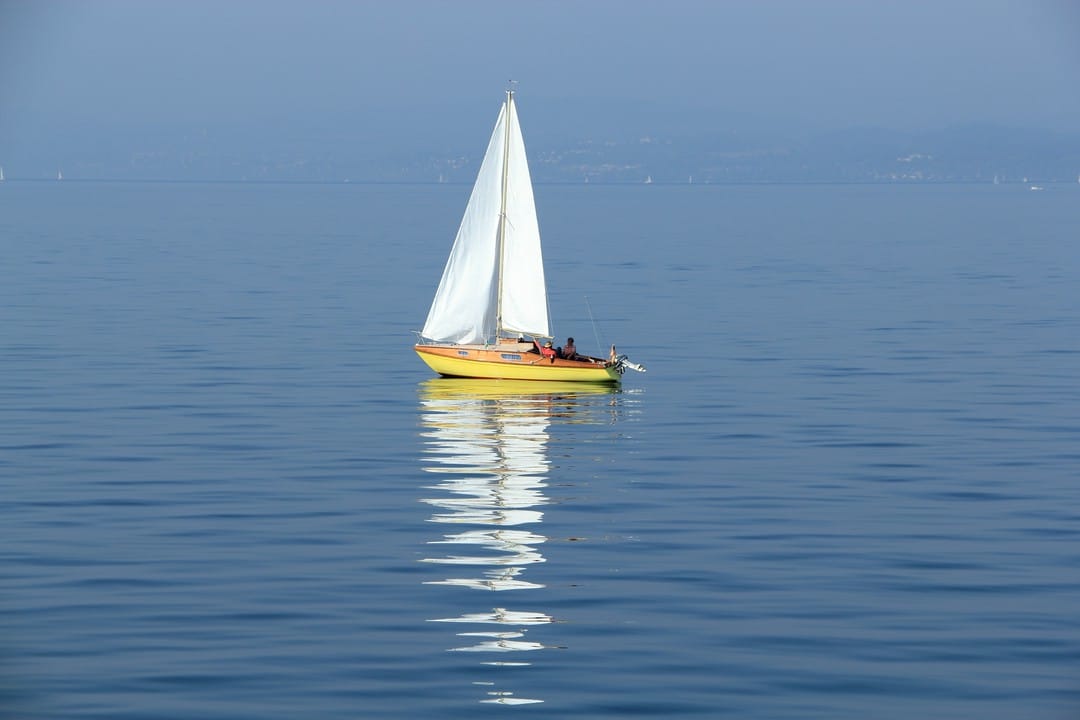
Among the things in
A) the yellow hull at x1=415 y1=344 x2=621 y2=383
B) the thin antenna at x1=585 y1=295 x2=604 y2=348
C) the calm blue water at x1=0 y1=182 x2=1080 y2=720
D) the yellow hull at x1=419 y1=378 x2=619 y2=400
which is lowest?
the calm blue water at x1=0 y1=182 x2=1080 y2=720

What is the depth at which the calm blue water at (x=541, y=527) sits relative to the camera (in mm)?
23359

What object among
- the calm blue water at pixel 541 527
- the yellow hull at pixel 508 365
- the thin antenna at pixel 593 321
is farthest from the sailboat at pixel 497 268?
the thin antenna at pixel 593 321

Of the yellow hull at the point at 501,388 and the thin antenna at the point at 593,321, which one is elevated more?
the thin antenna at the point at 593,321

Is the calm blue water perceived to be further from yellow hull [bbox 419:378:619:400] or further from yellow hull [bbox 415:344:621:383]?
yellow hull [bbox 415:344:621:383]

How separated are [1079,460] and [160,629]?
25.0 m

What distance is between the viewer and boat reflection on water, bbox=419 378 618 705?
85.7 feet

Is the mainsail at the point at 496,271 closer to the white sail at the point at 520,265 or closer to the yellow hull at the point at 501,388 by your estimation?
the white sail at the point at 520,265

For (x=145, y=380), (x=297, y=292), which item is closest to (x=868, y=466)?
(x=145, y=380)

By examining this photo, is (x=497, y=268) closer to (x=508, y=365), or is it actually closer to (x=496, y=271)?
(x=496, y=271)

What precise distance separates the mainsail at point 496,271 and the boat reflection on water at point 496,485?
315 centimetres

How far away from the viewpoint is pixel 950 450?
141ft

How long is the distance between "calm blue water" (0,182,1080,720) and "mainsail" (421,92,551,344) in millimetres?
2993

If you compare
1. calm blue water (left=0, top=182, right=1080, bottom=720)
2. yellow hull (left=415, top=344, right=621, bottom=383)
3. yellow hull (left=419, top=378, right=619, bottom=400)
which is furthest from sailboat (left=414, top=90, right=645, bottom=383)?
calm blue water (left=0, top=182, right=1080, bottom=720)

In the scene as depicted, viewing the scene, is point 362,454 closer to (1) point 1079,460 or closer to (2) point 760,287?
(1) point 1079,460
